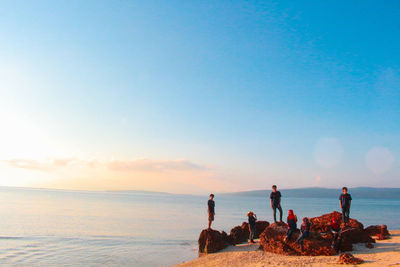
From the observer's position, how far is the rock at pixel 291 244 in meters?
13.6

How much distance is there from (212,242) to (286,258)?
5885 mm

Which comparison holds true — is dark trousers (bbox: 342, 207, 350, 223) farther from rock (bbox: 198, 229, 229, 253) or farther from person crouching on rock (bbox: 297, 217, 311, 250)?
rock (bbox: 198, 229, 229, 253)

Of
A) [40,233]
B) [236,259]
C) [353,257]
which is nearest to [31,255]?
[40,233]

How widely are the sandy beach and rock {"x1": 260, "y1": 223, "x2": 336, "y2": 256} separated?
41 centimetres

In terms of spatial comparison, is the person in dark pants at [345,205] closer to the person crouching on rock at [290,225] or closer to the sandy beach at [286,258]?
the sandy beach at [286,258]

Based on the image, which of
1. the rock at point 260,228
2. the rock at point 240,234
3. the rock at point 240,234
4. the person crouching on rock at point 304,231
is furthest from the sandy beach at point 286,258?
the rock at point 260,228

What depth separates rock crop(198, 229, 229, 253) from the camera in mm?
18281

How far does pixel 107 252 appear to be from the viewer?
22.9 meters

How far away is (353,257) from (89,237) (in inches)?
999

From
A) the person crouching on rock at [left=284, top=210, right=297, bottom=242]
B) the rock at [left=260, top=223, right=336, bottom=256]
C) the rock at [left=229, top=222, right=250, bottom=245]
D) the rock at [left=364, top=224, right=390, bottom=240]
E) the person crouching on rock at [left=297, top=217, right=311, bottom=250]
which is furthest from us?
the rock at [left=229, top=222, right=250, bottom=245]

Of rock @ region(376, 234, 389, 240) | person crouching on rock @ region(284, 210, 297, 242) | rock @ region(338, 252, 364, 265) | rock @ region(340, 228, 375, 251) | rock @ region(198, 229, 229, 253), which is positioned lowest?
rock @ region(198, 229, 229, 253)

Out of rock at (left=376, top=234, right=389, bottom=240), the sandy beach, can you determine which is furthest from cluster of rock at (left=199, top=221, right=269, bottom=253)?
rock at (left=376, top=234, right=389, bottom=240)

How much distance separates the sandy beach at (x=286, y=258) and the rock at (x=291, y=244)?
0.41 metres

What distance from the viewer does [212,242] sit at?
60.2 feet
